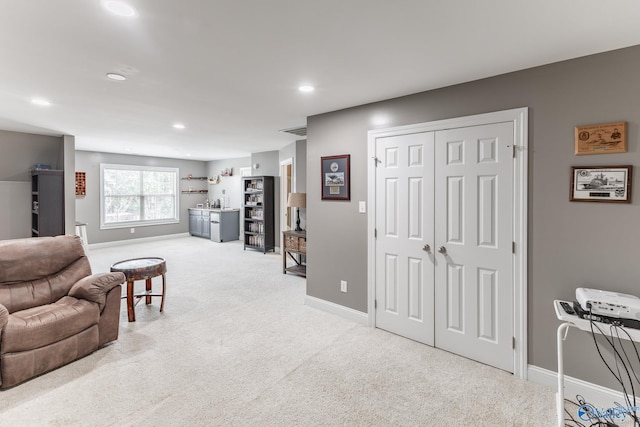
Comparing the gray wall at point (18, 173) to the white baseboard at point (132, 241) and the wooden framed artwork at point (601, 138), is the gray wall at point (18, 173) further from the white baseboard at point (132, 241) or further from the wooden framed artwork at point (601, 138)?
the wooden framed artwork at point (601, 138)

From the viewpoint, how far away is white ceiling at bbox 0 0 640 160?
1.56 metres

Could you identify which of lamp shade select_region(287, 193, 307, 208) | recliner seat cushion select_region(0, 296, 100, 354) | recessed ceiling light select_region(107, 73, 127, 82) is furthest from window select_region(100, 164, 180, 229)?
recessed ceiling light select_region(107, 73, 127, 82)

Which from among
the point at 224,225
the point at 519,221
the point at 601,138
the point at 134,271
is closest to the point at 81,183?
the point at 224,225

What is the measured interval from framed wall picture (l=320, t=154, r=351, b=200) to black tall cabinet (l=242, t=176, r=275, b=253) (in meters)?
3.79

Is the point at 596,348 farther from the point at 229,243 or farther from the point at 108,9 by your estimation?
the point at 229,243

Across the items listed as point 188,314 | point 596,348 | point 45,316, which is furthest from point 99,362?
point 596,348

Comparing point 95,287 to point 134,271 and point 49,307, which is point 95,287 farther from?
point 134,271

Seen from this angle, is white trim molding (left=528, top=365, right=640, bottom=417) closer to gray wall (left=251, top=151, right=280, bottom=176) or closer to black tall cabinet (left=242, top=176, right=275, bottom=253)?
black tall cabinet (left=242, top=176, right=275, bottom=253)

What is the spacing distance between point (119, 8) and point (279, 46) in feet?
2.86

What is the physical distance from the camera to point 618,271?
6.59ft

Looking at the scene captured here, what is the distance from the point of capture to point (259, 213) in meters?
7.39

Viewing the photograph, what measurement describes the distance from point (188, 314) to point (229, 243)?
15.7 feet

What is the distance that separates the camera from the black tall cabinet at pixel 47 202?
4.79 m

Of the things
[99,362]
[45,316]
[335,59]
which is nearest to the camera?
[335,59]
